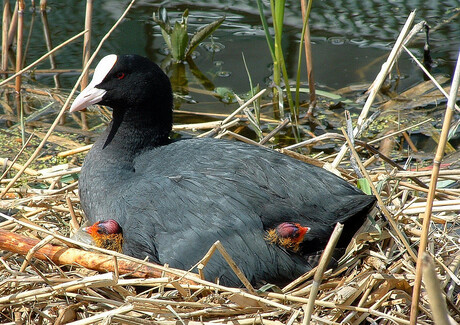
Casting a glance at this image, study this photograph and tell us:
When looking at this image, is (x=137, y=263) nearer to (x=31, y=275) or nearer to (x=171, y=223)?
(x=171, y=223)

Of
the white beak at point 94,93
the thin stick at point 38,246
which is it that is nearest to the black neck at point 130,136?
the white beak at point 94,93

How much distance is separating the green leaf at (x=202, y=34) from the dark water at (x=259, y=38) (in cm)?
13

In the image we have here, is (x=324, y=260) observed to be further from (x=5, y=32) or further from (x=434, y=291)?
(x=5, y=32)

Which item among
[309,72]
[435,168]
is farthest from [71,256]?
[309,72]

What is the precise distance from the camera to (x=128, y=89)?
→ 8.88 ft

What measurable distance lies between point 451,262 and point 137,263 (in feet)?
3.57

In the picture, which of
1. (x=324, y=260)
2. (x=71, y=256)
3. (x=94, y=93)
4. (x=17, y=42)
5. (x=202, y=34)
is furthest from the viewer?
(x=202, y=34)

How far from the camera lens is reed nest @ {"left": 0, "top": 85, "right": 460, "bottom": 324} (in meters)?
2.07

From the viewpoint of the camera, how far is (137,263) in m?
2.19

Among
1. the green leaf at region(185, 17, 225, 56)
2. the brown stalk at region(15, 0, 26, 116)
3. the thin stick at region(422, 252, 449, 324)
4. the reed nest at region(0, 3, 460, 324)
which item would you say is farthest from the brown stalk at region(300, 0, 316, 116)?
the thin stick at region(422, 252, 449, 324)

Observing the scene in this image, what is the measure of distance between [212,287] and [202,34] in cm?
267

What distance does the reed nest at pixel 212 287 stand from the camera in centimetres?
207

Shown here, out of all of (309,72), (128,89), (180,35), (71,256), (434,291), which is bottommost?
(71,256)

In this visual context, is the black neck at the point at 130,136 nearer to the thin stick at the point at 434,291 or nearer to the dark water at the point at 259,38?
the dark water at the point at 259,38
